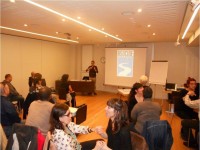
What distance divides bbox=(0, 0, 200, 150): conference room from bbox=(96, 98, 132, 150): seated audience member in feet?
5.03

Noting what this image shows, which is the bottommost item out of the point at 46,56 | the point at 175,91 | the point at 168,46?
the point at 175,91

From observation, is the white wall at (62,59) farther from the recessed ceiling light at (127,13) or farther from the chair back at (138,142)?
the chair back at (138,142)

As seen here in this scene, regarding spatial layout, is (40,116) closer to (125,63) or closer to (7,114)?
(7,114)

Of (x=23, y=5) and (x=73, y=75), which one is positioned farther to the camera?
(x=73, y=75)

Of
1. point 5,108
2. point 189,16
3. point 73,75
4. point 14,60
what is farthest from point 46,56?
point 189,16

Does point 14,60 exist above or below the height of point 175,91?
above

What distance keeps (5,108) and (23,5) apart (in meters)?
1.64

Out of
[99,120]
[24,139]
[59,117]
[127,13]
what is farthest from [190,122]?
[24,139]

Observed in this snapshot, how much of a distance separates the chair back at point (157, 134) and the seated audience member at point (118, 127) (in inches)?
30.2

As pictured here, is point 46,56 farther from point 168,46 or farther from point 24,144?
point 24,144

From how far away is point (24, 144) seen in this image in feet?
6.38

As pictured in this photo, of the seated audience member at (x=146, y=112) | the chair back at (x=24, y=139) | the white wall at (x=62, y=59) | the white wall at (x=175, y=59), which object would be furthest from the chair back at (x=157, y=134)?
the white wall at (x=175, y=59)

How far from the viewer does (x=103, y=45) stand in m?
10.1

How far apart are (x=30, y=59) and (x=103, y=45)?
3.92 m
